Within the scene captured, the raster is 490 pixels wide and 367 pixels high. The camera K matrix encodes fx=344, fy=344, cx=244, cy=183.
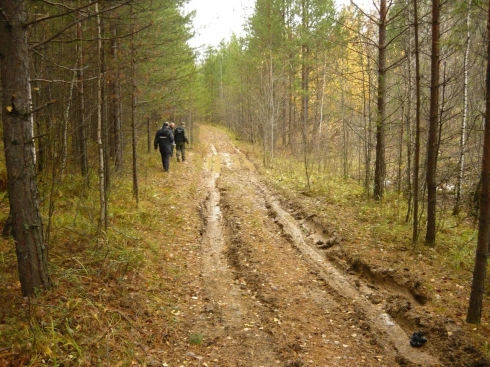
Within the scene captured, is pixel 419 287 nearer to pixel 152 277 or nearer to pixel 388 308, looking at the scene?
pixel 388 308


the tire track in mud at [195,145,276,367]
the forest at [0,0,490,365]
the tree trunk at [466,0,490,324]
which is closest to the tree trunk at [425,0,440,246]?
the forest at [0,0,490,365]

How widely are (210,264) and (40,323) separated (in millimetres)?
3987

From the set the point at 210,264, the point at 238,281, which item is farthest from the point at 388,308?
the point at 210,264

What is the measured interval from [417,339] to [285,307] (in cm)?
205

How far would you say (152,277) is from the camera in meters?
6.73

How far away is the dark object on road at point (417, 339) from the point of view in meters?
4.97

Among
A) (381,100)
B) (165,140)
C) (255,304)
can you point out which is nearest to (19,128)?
(255,304)

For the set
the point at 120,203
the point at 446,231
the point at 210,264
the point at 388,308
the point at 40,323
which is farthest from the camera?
the point at 120,203

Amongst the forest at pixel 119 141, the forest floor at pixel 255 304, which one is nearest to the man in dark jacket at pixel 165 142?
the forest at pixel 119 141

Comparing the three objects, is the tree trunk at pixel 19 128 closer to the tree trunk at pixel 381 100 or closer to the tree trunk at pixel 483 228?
the tree trunk at pixel 483 228

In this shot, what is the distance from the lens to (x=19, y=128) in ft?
13.0

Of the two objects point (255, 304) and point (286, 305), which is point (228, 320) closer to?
point (255, 304)

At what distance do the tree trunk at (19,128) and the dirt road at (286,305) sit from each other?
2.74 m

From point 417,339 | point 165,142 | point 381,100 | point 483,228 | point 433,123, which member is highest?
point 381,100
